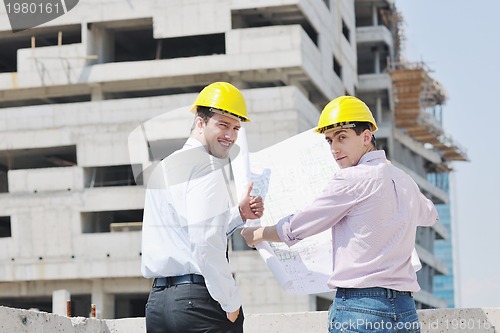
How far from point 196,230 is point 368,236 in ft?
2.65

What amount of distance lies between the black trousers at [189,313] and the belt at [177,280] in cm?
2

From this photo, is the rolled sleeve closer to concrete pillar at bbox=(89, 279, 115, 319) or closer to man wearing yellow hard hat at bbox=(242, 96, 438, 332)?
man wearing yellow hard hat at bbox=(242, 96, 438, 332)

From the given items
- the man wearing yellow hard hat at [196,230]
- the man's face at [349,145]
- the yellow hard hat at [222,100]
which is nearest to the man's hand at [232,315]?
the man wearing yellow hard hat at [196,230]

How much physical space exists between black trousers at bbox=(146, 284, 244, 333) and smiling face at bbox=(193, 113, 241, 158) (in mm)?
691

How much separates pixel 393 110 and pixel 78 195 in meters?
24.5

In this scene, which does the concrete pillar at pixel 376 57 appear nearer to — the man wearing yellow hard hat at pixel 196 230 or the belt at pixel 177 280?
the man wearing yellow hard hat at pixel 196 230

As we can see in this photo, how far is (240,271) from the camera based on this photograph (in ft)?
112

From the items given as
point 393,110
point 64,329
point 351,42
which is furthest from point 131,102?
point 64,329

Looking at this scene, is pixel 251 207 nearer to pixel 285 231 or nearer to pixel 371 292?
pixel 285 231

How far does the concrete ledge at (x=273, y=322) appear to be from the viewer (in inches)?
217

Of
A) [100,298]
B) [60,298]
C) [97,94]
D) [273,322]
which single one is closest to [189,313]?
[273,322]

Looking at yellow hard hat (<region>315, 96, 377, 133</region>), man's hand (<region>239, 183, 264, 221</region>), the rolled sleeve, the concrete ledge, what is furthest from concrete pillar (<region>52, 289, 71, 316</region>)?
yellow hard hat (<region>315, 96, 377, 133</region>)

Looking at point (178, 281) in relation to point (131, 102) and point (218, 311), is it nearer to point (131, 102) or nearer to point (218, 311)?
point (218, 311)

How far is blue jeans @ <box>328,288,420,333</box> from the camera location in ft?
13.6
